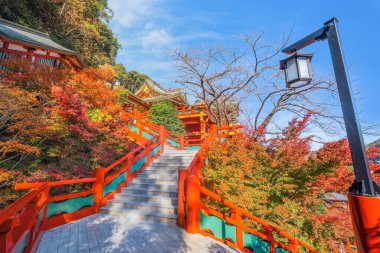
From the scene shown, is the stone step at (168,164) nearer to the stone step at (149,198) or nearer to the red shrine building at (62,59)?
the stone step at (149,198)

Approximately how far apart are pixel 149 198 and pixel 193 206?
6.41 ft

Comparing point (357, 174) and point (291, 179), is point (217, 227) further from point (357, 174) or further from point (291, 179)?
point (291, 179)

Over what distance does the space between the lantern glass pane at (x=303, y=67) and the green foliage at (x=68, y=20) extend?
16572 millimetres

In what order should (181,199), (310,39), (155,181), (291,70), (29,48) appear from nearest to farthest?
1. (310,39)
2. (291,70)
3. (181,199)
4. (155,181)
5. (29,48)

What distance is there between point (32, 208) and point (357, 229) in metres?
4.35

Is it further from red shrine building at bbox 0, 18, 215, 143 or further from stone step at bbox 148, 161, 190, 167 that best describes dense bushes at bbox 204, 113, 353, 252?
red shrine building at bbox 0, 18, 215, 143

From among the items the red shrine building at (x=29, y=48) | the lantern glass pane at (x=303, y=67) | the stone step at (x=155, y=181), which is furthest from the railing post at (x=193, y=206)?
the red shrine building at (x=29, y=48)

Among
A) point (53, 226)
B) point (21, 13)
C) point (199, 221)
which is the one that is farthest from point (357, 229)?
point (21, 13)

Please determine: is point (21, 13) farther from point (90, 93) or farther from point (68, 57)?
point (90, 93)

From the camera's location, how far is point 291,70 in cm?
270

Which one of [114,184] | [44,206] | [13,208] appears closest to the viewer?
[13,208]

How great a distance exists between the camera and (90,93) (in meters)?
8.55

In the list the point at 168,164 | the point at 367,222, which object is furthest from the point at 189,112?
the point at 367,222

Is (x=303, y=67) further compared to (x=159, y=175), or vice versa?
(x=159, y=175)
